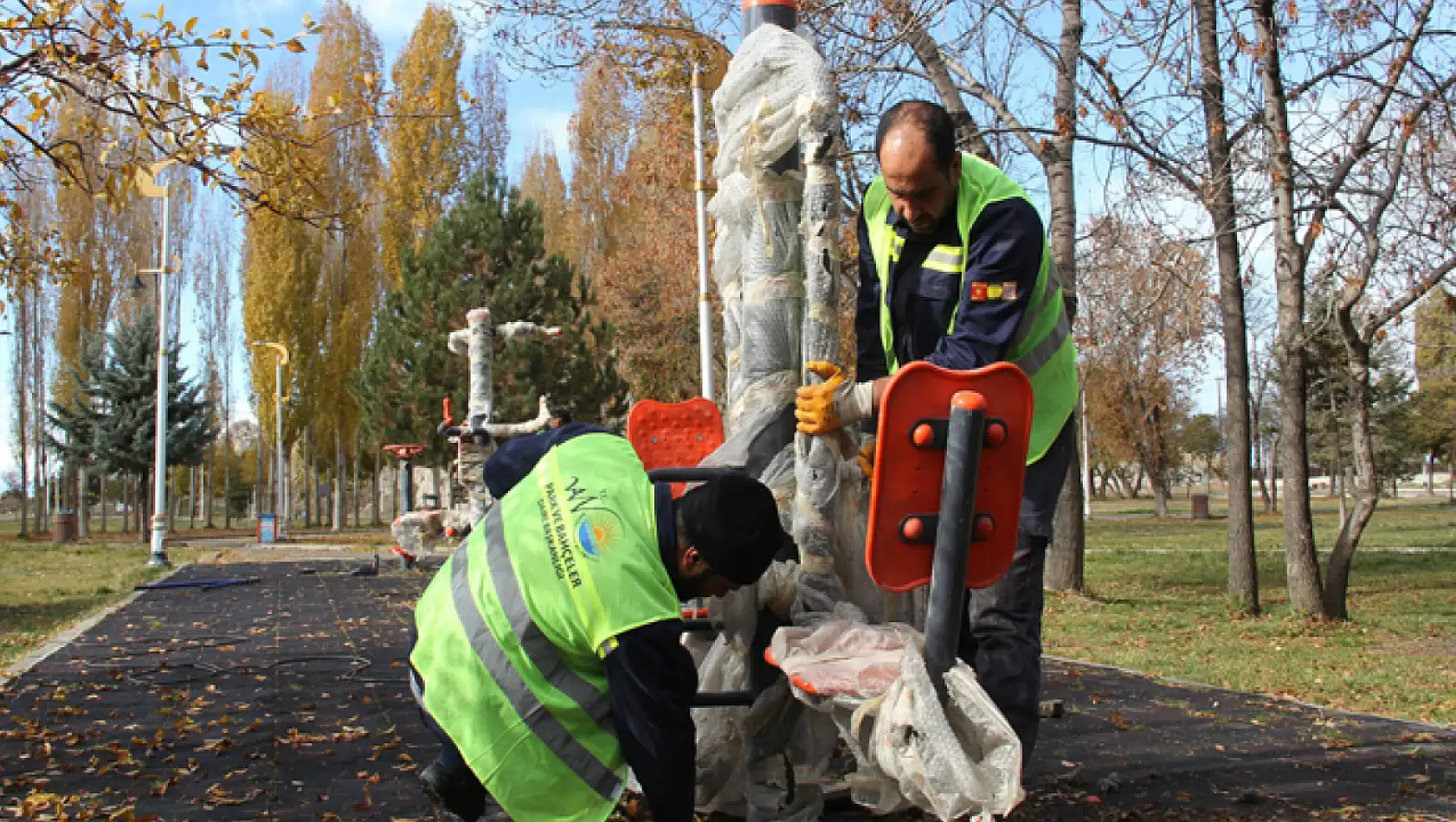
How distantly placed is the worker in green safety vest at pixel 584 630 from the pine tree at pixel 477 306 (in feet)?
76.6

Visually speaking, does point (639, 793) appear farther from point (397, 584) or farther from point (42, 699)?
point (397, 584)

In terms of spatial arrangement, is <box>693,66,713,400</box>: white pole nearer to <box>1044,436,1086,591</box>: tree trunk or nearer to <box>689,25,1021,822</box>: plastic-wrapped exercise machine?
<box>1044,436,1086,591</box>: tree trunk

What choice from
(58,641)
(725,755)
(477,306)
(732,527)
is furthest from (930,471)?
(477,306)

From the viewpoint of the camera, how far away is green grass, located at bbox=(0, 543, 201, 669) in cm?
1008

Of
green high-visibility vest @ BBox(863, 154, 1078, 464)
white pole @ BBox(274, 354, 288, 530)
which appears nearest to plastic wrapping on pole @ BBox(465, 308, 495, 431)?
green high-visibility vest @ BBox(863, 154, 1078, 464)

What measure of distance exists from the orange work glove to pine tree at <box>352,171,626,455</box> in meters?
23.0

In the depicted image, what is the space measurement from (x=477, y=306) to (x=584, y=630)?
83.3 ft

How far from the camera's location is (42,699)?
227 inches

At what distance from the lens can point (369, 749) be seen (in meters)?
4.38

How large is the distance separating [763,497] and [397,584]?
12.1 metres

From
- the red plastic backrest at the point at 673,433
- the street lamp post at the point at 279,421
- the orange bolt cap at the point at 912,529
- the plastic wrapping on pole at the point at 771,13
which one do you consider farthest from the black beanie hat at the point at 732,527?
the street lamp post at the point at 279,421

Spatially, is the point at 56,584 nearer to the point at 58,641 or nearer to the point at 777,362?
the point at 58,641

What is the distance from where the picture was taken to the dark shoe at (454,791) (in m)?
2.80

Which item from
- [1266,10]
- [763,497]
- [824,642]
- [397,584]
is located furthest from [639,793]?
[397,584]
